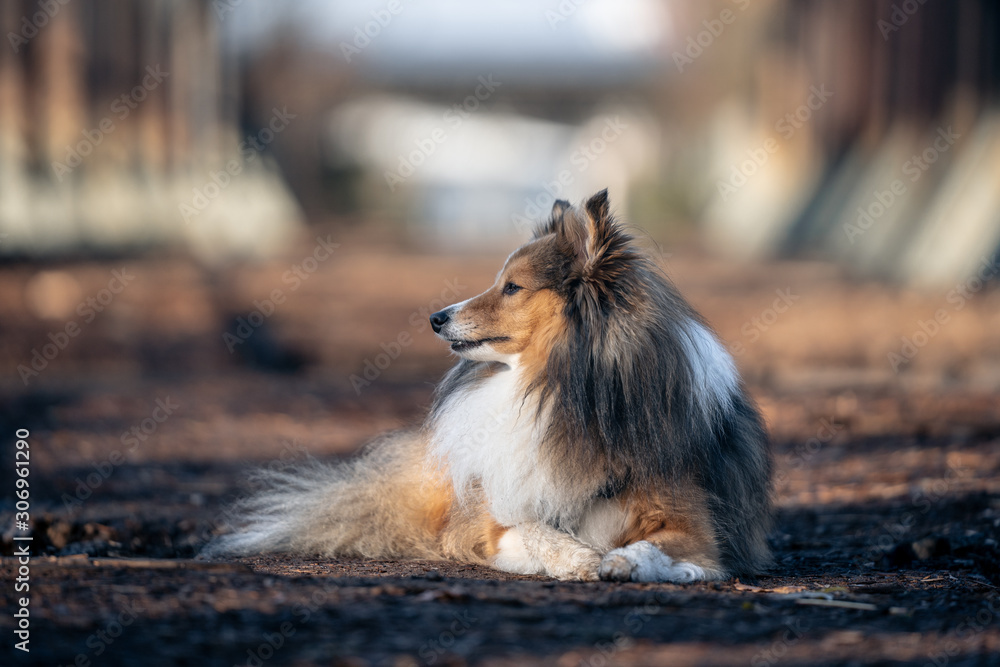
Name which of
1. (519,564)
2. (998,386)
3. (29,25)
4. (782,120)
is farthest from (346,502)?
(782,120)

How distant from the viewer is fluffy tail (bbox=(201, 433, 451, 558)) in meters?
5.25

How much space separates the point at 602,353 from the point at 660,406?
32 cm

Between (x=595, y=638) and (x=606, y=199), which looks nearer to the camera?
(x=595, y=638)

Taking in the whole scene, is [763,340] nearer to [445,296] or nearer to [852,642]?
[445,296]

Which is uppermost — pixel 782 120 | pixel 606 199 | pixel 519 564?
pixel 782 120

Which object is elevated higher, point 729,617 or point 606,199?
point 606,199

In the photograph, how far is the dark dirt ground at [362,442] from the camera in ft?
11.4

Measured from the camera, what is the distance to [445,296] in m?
17.5
